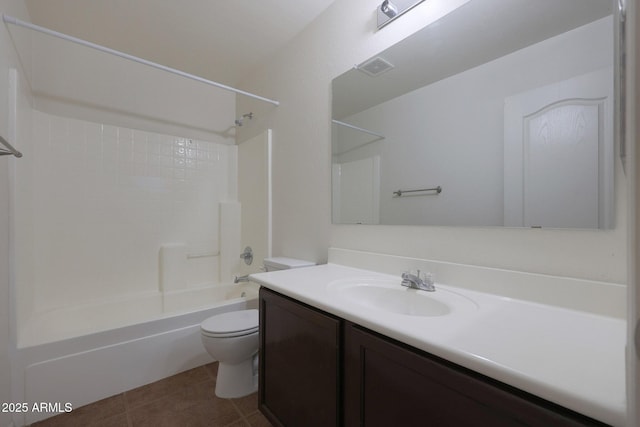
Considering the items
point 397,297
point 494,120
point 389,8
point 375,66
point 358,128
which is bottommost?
point 397,297

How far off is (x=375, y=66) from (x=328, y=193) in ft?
2.50

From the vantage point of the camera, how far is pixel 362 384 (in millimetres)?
772

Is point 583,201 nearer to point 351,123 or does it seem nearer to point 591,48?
point 591,48

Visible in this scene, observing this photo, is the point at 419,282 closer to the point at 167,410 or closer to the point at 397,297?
the point at 397,297

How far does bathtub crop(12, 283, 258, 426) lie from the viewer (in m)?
1.34

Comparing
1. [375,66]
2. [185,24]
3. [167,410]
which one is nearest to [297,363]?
[167,410]

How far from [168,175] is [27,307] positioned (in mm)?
1320

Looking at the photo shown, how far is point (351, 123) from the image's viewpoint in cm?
154

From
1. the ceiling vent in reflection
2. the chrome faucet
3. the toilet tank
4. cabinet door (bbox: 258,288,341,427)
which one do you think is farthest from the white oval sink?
the ceiling vent in reflection

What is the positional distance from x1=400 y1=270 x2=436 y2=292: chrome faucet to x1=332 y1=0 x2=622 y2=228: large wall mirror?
10.1 inches

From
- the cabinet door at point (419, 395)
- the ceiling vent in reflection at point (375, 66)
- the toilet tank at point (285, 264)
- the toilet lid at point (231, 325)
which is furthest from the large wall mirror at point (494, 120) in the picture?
the toilet lid at point (231, 325)

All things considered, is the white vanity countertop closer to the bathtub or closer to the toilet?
the toilet

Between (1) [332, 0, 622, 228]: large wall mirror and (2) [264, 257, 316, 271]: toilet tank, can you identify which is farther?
(2) [264, 257, 316, 271]: toilet tank

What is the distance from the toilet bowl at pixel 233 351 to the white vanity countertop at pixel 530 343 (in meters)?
0.75
